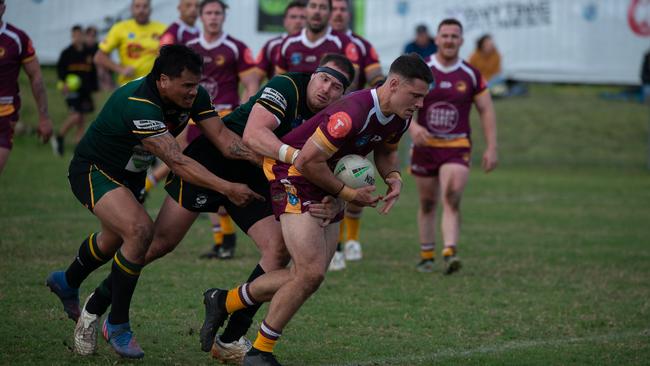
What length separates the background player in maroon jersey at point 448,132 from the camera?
1027 cm

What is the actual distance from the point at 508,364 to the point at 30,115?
1968cm

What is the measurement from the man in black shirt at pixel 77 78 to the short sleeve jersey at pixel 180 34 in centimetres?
939

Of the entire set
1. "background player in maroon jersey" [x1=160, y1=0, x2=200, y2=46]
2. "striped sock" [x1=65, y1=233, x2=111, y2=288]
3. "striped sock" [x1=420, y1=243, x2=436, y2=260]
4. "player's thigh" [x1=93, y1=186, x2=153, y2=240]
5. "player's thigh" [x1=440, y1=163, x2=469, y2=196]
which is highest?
"background player in maroon jersey" [x1=160, y1=0, x2=200, y2=46]

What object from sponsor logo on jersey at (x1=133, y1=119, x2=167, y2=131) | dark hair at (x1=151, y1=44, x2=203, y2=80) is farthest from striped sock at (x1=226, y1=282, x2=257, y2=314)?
dark hair at (x1=151, y1=44, x2=203, y2=80)

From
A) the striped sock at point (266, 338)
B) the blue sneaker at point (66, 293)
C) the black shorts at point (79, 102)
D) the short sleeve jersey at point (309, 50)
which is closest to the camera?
the striped sock at point (266, 338)

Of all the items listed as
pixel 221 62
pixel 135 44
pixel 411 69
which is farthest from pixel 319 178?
pixel 135 44

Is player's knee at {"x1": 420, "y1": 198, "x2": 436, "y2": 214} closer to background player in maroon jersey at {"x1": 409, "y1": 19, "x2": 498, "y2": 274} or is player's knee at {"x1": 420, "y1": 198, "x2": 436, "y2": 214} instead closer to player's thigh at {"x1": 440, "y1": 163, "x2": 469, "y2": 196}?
background player in maroon jersey at {"x1": 409, "y1": 19, "x2": 498, "y2": 274}

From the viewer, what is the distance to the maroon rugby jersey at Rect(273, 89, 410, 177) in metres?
5.89

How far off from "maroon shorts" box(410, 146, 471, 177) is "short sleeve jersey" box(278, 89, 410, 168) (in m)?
3.86

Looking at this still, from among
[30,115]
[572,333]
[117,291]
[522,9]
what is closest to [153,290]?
[117,291]

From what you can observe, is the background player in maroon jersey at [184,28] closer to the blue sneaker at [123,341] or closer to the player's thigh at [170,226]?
the player's thigh at [170,226]

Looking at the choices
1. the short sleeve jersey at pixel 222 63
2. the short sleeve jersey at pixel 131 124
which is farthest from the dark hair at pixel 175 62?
the short sleeve jersey at pixel 222 63

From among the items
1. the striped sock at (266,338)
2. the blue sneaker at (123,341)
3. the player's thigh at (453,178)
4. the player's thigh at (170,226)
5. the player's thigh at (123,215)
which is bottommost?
the player's thigh at (453,178)

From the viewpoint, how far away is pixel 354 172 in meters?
6.16
